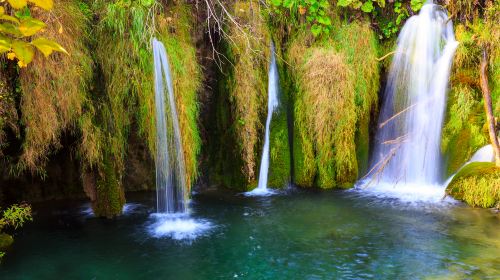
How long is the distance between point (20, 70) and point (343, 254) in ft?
14.1

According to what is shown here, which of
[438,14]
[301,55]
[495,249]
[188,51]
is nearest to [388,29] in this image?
[438,14]

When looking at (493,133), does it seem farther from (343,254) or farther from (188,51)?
(188,51)

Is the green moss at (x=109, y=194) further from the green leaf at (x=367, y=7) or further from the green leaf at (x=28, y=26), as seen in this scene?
the green leaf at (x=28, y=26)

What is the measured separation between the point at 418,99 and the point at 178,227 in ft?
16.1

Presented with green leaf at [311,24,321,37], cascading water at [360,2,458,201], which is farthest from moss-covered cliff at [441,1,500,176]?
green leaf at [311,24,321,37]

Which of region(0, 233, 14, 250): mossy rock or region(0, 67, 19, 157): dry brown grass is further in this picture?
region(0, 233, 14, 250): mossy rock

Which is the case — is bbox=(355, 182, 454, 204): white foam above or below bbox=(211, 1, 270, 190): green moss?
below

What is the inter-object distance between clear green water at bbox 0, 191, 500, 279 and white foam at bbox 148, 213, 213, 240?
0.37 ft

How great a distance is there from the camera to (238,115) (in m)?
8.09

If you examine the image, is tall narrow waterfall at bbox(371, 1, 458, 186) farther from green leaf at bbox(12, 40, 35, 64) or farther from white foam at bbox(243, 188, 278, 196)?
green leaf at bbox(12, 40, 35, 64)

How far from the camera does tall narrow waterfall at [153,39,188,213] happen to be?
6.29 m

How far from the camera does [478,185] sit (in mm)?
6656

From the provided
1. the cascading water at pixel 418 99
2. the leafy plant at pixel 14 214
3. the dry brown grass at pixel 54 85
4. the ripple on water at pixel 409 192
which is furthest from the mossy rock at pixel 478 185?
the leafy plant at pixel 14 214

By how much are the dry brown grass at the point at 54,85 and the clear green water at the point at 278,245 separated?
1.26 meters
